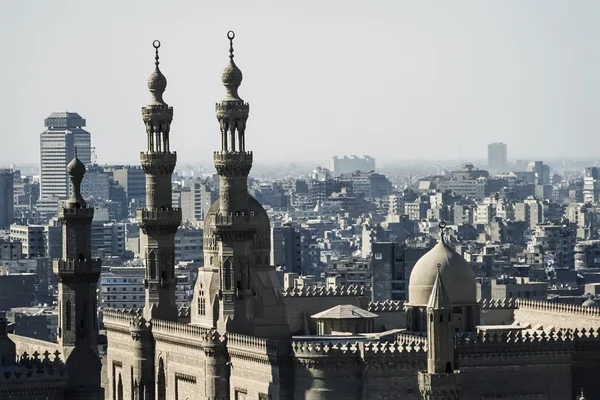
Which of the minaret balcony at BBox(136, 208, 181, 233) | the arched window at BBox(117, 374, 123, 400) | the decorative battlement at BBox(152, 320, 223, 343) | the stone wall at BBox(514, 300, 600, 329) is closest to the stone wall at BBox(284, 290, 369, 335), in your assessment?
the decorative battlement at BBox(152, 320, 223, 343)

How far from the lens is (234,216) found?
3034 inches

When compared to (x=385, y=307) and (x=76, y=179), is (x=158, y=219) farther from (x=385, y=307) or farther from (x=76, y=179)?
(x=385, y=307)

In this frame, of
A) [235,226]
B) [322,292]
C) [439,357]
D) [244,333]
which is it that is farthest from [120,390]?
[439,357]

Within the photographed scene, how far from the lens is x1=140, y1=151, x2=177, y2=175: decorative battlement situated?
273 feet

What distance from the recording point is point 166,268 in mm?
82938

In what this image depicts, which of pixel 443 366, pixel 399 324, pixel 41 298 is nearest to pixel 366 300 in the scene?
pixel 399 324

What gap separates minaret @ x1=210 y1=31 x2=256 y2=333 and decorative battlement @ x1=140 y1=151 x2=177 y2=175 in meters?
4.94

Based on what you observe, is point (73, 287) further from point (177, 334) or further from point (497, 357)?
point (497, 357)

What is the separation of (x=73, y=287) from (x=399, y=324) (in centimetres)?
1371

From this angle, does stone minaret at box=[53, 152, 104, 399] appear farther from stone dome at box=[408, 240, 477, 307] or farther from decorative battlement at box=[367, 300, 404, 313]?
decorative battlement at box=[367, 300, 404, 313]

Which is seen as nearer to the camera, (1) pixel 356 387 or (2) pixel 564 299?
(1) pixel 356 387

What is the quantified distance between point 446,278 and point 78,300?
428 inches

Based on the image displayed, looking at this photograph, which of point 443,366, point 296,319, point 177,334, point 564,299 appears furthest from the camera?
point 564,299

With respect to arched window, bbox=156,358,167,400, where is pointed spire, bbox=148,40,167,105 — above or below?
above
